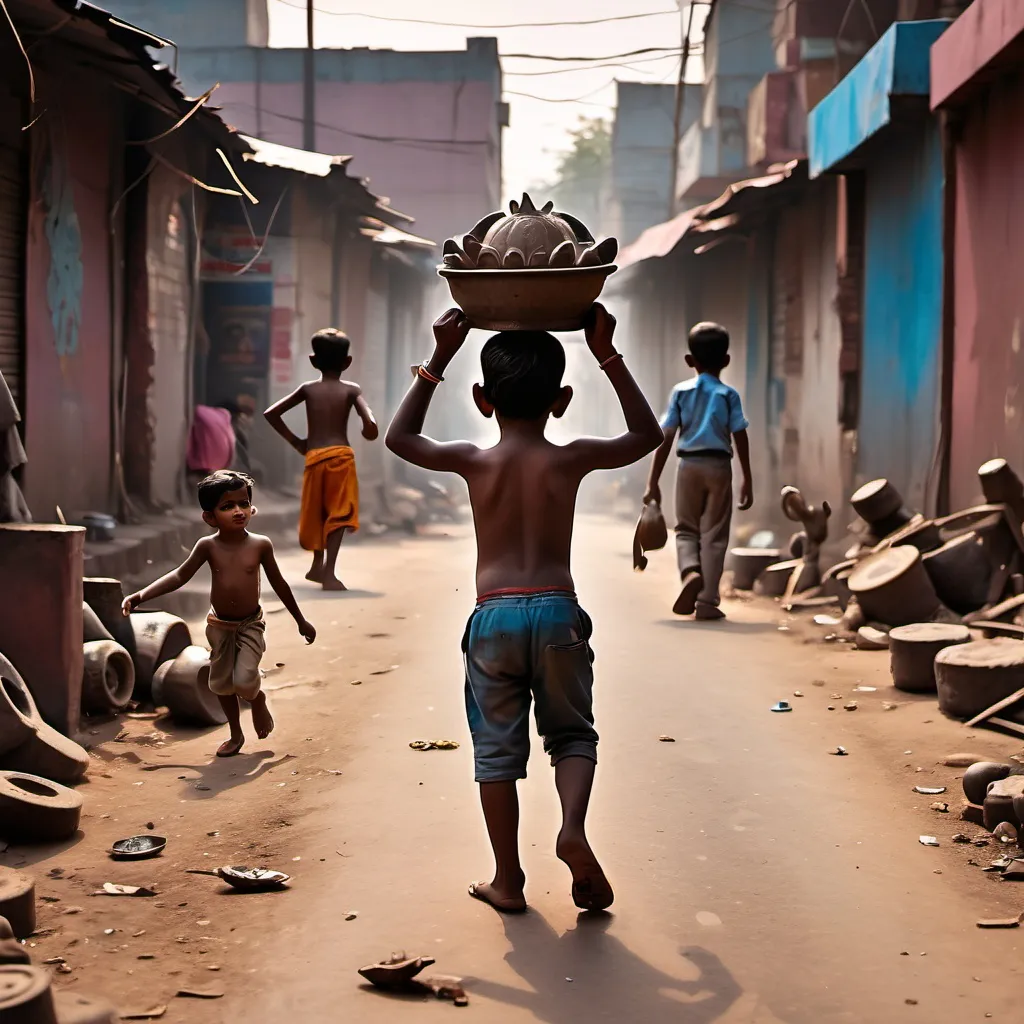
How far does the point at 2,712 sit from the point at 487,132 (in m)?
31.7

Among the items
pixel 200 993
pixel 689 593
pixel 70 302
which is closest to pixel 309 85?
pixel 70 302

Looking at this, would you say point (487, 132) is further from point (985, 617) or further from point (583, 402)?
point (985, 617)

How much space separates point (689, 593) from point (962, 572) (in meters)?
1.80

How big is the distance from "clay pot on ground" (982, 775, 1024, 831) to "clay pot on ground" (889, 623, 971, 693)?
2258 millimetres

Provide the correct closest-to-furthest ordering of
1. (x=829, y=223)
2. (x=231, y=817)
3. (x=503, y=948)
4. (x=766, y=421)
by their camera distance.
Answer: (x=503, y=948)
(x=231, y=817)
(x=829, y=223)
(x=766, y=421)

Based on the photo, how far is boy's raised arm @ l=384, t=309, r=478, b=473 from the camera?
3.98 metres

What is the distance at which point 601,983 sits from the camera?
331 cm

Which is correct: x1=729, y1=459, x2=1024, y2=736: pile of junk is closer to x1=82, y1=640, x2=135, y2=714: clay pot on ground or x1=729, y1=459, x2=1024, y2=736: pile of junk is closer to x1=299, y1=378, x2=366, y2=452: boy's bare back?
x1=299, y1=378, x2=366, y2=452: boy's bare back

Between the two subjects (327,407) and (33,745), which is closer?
(33,745)

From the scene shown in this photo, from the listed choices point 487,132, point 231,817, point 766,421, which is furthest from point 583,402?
point 231,817

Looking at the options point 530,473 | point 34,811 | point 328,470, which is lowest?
point 34,811

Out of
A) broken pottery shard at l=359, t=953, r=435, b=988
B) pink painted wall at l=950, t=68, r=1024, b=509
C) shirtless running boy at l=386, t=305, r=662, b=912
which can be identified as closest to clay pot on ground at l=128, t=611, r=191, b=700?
shirtless running boy at l=386, t=305, r=662, b=912

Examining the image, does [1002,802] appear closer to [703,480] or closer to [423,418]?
[423,418]

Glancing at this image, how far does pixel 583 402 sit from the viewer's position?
52.9m
